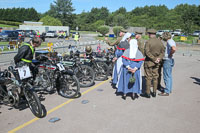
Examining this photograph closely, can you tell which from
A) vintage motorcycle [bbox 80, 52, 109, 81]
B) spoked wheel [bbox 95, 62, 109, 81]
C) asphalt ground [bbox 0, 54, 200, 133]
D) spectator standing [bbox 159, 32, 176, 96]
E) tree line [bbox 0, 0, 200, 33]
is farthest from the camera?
tree line [bbox 0, 0, 200, 33]

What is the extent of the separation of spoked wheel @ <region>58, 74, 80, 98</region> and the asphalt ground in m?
0.18

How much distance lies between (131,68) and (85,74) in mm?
2012

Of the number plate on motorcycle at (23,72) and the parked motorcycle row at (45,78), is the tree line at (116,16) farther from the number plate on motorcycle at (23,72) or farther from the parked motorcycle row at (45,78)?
the number plate on motorcycle at (23,72)

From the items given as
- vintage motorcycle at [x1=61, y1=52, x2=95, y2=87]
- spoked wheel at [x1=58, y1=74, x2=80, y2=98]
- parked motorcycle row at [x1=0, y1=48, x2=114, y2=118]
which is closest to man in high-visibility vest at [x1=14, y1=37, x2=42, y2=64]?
parked motorcycle row at [x1=0, y1=48, x2=114, y2=118]

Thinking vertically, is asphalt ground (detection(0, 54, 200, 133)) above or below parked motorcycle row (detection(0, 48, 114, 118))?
below

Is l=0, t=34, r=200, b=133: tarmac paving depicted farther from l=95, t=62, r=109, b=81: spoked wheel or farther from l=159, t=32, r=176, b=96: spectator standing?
l=95, t=62, r=109, b=81: spoked wheel

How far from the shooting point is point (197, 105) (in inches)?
216

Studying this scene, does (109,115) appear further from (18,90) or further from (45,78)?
(45,78)

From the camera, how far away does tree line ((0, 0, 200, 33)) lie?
2520 inches

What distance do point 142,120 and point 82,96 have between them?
2.18 meters

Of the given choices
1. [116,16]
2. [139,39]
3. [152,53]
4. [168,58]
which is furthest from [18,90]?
[116,16]

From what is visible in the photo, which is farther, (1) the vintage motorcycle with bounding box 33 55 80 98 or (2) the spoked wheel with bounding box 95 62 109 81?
(2) the spoked wheel with bounding box 95 62 109 81

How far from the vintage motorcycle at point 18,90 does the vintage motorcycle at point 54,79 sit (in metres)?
0.95

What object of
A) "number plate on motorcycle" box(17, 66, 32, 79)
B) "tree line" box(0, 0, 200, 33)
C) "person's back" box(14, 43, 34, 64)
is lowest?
"number plate on motorcycle" box(17, 66, 32, 79)
